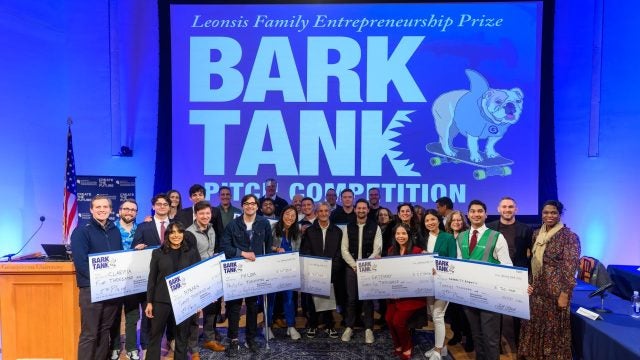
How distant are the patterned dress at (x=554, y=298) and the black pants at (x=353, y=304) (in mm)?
1753

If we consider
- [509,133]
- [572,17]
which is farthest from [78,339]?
[572,17]

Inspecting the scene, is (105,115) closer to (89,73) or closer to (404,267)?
(89,73)

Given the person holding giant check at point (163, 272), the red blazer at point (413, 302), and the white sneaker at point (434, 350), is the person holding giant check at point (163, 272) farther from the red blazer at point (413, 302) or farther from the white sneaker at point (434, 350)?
the white sneaker at point (434, 350)

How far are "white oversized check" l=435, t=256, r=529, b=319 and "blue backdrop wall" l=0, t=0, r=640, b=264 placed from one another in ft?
17.1

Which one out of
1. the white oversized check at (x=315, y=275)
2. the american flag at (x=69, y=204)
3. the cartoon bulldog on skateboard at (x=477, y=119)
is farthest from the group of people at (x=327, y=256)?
the american flag at (x=69, y=204)

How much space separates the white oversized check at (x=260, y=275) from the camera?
13.8 ft

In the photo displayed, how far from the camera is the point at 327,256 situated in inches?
193

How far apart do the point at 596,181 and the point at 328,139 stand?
207 inches

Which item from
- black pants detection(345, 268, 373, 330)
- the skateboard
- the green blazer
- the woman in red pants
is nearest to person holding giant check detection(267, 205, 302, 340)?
black pants detection(345, 268, 373, 330)

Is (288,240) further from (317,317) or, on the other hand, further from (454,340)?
(454,340)

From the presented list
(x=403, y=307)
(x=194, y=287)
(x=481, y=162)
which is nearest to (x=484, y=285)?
(x=403, y=307)

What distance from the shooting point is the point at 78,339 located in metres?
4.00

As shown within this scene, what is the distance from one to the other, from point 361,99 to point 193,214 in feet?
12.8

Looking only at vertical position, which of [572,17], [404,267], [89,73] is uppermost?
[572,17]
